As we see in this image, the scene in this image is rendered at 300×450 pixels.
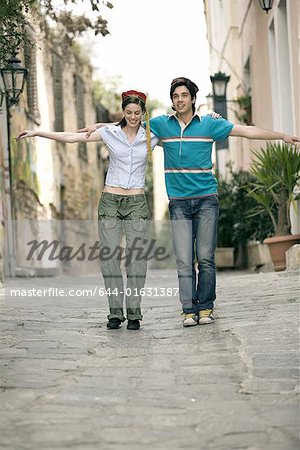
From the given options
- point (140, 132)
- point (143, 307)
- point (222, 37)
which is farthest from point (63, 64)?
point (140, 132)

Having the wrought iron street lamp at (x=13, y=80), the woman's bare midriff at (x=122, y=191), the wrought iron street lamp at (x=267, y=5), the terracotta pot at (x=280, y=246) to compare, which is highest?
the wrought iron street lamp at (x=267, y=5)

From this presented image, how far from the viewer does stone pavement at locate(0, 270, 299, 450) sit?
13.4 feet

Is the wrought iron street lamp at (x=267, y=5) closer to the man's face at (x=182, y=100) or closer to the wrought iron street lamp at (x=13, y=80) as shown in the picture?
the wrought iron street lamp at (x=13, y=80)

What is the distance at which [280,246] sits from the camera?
12664mm

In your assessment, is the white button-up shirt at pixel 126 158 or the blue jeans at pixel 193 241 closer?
the white button-up shirt at pixel 126 158

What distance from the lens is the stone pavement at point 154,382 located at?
407 cm

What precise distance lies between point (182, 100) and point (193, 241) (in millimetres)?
1019

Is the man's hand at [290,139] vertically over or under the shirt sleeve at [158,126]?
under

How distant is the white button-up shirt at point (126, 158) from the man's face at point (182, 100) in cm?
27

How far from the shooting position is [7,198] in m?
18.4

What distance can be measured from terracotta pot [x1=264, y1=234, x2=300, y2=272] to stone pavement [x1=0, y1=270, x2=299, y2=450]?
432 cm

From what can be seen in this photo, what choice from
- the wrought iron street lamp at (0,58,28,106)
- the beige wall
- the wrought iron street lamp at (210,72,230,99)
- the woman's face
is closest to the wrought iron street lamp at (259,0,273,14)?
the beige wall

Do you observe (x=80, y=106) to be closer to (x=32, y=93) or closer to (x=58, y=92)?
(x=58, y=92)

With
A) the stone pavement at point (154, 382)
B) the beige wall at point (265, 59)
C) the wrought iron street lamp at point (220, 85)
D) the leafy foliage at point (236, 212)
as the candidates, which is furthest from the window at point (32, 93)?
the stone pavement at point (154, 382)
